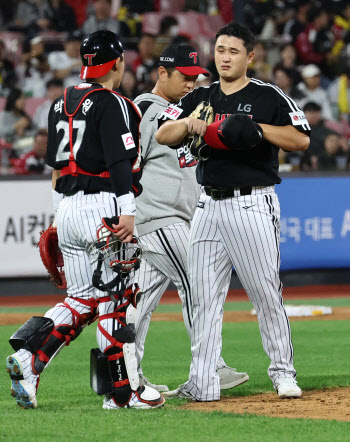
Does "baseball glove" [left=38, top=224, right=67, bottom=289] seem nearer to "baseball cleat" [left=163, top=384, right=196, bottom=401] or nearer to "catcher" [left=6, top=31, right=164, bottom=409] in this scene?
"catcher" [left=6, top=31, right=164, bottom=409]

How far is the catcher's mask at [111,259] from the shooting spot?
202 inches

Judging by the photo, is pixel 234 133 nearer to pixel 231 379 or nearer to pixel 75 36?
pixel 231 379

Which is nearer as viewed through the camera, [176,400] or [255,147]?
[255,147]

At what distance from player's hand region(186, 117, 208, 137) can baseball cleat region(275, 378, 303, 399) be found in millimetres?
1679

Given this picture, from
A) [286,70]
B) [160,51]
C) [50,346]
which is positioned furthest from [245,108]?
[160,51]

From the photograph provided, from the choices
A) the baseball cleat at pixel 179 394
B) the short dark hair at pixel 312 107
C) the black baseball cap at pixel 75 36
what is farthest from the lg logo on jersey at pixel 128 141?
the black baseball cap at pixel 75 36

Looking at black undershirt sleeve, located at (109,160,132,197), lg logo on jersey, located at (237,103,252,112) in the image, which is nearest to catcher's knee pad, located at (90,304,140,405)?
A: black undershirt sleeve, located at (109,160,132,197)

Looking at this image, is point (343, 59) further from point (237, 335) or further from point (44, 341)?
point (44, 341)

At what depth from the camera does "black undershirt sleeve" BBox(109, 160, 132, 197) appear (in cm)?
509

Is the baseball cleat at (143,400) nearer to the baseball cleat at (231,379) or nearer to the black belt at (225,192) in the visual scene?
the baseball cleat at (231,379)

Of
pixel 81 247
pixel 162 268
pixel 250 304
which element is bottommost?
pixel 250 304

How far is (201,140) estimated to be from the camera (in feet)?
17.9

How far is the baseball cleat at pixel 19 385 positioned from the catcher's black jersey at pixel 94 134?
3.45 feet

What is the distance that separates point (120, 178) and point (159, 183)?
1.14 meters
